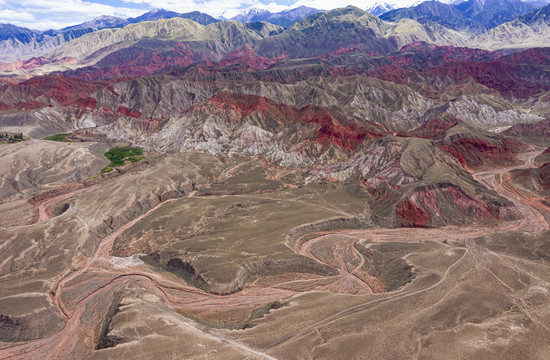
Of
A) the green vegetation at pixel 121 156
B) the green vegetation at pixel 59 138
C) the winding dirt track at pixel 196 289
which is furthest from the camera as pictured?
the green vegetation at pixel 59 138

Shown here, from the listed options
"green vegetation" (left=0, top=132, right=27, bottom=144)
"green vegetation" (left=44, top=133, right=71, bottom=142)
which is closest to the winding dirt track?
"green vegetation" (left=44, top=133, right=71, bottom=142)

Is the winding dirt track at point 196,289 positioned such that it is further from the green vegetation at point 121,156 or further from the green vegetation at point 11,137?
the green vegetation at point 11,137

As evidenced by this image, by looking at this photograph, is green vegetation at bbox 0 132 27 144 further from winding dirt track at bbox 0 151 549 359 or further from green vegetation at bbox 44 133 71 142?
winding dirt track at bbox 0 151 549 359

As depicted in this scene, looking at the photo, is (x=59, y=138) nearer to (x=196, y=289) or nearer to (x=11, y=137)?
(x=11, y=137)

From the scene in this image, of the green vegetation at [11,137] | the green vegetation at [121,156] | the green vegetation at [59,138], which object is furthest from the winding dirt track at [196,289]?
the green vegetation at [11,137]

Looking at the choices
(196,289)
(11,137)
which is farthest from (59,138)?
(196,289)
